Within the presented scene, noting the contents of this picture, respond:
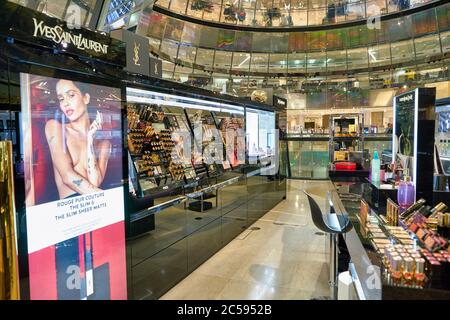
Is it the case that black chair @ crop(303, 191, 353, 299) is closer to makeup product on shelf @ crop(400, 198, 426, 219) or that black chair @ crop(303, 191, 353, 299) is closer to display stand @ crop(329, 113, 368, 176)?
makeup product on shelf @ crop(400, 198, 426, 219)

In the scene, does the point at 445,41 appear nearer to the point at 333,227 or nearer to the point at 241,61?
the point at 241,61

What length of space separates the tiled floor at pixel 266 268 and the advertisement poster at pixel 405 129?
4.69ft

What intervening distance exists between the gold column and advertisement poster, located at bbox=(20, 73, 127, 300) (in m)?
0.14

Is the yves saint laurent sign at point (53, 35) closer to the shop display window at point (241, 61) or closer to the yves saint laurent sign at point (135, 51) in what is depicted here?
the yves saint laurent sign at point (135, 51)

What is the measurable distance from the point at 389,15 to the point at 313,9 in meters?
2.66

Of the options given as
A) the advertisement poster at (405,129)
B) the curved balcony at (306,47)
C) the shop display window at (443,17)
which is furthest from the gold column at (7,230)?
the shop display window at (443,17)

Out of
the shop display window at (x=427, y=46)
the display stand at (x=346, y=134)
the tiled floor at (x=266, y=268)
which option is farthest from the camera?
the shop display window at (x=427, y=46)

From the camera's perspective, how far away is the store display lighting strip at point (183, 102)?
2866 mm

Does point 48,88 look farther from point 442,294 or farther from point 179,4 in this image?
point 179,4

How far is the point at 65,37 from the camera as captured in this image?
1.87 metres

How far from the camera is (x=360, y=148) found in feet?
23.4

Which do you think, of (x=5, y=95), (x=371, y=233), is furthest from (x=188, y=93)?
(x=371, y=233)

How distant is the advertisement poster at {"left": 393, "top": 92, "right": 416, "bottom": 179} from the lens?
2.50 metres

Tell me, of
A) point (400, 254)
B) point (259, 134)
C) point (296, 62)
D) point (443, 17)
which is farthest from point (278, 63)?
point (400, 254)
